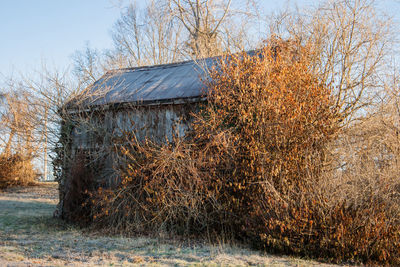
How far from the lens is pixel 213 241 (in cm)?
879

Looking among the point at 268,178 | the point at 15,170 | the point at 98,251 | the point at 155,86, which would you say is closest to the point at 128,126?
the point at 155,86

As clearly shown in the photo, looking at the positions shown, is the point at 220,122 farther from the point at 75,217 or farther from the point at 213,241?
the point at 75,217

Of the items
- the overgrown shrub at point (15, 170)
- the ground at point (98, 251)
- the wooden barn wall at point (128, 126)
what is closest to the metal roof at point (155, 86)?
the wooden barn wall at point (128, 126)

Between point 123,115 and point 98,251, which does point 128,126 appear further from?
point 98,251

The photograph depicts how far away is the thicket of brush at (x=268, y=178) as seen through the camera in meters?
7.09

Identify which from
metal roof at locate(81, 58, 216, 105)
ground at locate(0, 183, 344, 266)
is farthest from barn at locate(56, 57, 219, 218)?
ground at locate(0, 183, 344, 266)

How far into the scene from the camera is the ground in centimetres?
651

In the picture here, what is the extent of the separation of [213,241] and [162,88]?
469 cm

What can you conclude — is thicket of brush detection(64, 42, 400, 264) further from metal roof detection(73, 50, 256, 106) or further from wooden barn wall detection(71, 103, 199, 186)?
metal roof detection(73, 50, 256, 106)

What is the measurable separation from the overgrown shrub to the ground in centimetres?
1163

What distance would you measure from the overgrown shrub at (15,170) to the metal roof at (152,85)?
38.0 feet

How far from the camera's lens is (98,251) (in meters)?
7.42

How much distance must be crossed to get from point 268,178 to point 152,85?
5129mm

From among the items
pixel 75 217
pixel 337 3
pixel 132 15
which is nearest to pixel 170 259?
pixel 75 217
